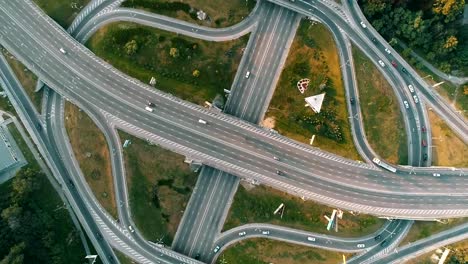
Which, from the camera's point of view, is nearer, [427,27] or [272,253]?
[427,27]

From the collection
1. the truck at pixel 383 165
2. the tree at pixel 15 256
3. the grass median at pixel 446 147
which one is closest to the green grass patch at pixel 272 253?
the truck at pixel 383 165

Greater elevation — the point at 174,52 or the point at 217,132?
the point at 174,52

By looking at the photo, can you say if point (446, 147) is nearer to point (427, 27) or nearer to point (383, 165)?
point (383, 165)

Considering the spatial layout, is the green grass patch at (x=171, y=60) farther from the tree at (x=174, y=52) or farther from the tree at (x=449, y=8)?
the tree at (x=449, y=8)

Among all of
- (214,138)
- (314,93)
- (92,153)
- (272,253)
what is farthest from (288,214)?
(92,153)

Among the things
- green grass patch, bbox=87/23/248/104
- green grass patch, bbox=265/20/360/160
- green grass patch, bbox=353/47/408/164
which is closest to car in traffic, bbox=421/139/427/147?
green grass patch, bbox=353/47/408/164

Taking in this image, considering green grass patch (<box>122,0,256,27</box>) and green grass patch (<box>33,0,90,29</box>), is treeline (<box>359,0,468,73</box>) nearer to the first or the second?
green grass patch (<box>122,0,256,27</box>)
